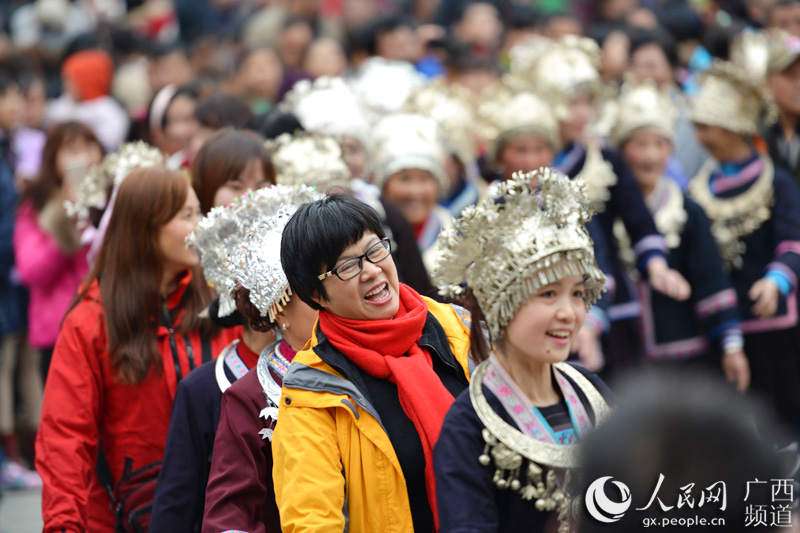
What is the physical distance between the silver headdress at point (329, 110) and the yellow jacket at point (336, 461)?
124 inches

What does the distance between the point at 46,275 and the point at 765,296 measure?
4.33 metres

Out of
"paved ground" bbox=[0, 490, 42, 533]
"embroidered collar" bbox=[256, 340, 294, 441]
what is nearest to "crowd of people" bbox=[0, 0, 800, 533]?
"embroidered collar" bbox=[256, 340, 294, 441]

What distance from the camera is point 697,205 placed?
19.7 ft

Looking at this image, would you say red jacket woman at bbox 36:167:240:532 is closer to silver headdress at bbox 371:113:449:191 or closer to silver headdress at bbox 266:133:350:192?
silver headdress at bbox 266:133:350:192

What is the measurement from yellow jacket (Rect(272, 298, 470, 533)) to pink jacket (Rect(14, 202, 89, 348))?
13.3 ft

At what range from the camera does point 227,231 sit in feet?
12.3

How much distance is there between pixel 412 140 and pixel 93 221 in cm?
210

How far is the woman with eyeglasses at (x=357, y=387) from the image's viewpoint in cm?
290

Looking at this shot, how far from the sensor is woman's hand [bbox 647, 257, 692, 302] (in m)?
5.61

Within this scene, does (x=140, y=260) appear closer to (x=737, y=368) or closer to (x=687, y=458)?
(x=687, y=458)

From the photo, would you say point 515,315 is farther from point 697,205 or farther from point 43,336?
point 43,336

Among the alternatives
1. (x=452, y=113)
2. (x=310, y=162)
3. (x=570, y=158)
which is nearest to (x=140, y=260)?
(x=310, y=162)

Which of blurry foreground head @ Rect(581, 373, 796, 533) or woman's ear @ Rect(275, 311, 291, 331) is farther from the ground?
woman's ear @ Rect(275, 311, 291, 331)

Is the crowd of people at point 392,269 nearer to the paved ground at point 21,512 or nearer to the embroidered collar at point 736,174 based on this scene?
the embroidered collar at point 736,174
